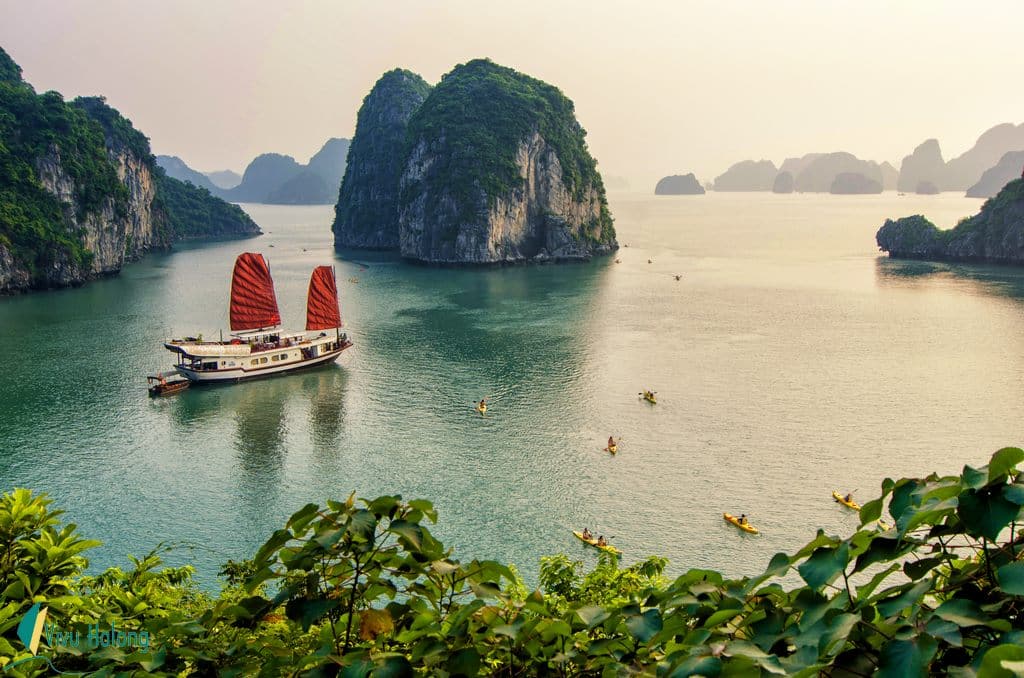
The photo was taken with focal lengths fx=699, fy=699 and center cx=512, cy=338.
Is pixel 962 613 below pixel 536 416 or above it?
above

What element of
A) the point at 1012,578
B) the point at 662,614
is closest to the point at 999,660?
the point at 1012,578

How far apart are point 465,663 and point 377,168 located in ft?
368

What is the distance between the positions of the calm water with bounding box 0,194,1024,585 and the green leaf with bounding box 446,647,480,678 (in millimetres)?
14972

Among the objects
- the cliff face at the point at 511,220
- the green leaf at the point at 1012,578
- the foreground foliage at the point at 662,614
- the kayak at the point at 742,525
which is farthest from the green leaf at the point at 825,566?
the cliff face at the point at 511,220

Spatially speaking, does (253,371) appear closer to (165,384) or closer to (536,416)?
(165,384)

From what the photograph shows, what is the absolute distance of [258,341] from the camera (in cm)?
3816

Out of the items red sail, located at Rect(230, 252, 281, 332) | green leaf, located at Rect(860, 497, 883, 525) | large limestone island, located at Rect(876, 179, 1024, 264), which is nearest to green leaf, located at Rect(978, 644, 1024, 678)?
green leaf, located at Rect(860, 497, 883, 525)

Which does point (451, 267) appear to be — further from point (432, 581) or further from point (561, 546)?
point (432, 581)

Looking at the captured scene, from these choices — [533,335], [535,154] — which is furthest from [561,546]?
[535,154]

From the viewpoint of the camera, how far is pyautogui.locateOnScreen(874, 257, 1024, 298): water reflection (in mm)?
56013

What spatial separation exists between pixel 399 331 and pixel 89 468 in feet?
75.0

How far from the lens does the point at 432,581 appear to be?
131 inches

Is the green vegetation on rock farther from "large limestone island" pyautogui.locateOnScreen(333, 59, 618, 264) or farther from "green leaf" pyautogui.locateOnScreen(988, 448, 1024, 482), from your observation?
"green leaf" pyautogui.locateOnScreen(988, 448, 1024, 482)

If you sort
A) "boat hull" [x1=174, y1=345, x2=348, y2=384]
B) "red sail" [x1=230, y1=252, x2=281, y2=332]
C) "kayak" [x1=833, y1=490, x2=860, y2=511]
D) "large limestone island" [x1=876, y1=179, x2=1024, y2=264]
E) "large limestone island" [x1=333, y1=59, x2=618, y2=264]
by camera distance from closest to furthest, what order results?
1. "kayak" [x1=833, y1=490, x2=860, y2=511]
2. "boat hull" [x1=174, y1=345, x2=348, y2=384]
3. "red sail" [x1=230, y1=252, x2=281, y2=332]
4. "large limestone island" [x1=876, y1=179, x2=1024, y2=264]
5. "large limestone island" [x1=333, y1=59, x2=618, y2=264]
